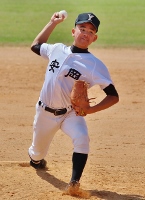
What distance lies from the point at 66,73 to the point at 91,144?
7.51 feet

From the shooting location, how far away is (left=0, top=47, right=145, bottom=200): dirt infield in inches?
237

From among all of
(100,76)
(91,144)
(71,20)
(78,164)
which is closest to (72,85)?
(100,76)

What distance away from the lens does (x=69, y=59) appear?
5.84 metres

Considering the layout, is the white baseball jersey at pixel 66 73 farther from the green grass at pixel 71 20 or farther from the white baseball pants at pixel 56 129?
the green grass at pixel 71 20

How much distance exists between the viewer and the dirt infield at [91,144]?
6.03 m

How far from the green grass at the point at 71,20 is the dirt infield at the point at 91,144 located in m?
3.62

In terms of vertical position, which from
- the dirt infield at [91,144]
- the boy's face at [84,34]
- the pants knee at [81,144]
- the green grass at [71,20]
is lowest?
the green grass at [71,20]

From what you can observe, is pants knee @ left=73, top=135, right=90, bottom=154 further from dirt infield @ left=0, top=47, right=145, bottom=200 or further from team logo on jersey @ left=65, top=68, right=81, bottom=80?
team logo on jersey @ left=65, top=68, right=81, bottom=80

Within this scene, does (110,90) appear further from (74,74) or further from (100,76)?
(74,74)

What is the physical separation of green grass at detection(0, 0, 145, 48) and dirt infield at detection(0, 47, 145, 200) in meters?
3.62

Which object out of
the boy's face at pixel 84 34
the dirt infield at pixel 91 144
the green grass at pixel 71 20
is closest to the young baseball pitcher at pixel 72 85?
the boy's face at pixel 84 34

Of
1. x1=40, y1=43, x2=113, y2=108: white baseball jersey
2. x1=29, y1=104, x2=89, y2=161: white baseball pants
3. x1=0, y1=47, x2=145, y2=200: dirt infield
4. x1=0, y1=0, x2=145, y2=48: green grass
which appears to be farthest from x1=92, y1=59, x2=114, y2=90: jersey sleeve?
x1=0, y1=0, x2=145, y2=48: green grass

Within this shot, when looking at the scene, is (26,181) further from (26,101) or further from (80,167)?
(26,101)

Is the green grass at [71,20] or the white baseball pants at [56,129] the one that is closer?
the white baseball pants at [56,129]
